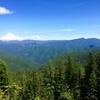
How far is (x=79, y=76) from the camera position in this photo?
335 ft

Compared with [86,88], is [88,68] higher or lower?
higher

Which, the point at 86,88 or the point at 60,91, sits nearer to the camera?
the point at 86,88

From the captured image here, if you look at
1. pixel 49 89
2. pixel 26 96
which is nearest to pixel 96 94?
pixel 49 89

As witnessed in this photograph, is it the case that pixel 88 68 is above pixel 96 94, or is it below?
above

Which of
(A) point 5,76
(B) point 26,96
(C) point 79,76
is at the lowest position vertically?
(B) point 26,96

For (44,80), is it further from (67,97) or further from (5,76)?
(5,76)

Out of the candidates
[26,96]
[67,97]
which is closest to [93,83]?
[67,97]

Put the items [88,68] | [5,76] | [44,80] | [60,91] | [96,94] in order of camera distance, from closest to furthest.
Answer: [5,76] < [96,94] < [88,68] < [60,91] < [44,80]

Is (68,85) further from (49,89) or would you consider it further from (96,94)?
(96,94)

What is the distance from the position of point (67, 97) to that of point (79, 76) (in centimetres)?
1607

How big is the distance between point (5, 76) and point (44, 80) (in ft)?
213

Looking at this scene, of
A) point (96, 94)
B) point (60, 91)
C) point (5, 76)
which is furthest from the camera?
point (60, 91)

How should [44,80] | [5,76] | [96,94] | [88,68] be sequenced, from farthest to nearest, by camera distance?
[44,80]
[88,68]
[96,94]
[5,76]

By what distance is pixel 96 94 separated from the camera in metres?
86.0
